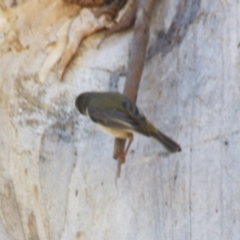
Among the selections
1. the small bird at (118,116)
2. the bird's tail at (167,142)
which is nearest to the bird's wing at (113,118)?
the small bird at (118,116)

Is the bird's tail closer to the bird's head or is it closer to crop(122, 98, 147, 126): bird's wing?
crop(122, 98, 147, 126): bird's wing

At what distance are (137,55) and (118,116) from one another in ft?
0.77

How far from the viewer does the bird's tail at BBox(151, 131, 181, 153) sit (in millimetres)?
1852

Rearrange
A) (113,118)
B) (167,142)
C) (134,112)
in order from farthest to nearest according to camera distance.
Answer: (113,118) < (134,112) < (167,142)

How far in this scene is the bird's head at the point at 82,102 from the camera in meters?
2.05

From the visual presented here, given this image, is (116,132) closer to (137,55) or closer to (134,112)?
(134,112)

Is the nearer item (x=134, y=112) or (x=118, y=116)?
(x=134, y=112)

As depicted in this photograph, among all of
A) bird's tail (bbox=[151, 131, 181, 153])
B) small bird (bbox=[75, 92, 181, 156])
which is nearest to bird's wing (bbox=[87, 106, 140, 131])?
small bird (bbox=[75, 92, 181, 156])

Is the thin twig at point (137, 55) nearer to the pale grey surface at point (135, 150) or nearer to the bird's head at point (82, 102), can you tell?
the pale grey surface at point (135, 150)

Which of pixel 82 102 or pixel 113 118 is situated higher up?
pixel 82 102

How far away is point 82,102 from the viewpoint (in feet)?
6.75

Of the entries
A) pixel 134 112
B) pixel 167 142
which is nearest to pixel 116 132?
pixel 134 112

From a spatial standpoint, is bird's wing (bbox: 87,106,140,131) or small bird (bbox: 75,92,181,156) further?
bird's wing (bbox: 87,106,140,131)

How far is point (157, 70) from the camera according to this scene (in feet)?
6.73
